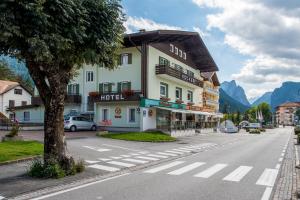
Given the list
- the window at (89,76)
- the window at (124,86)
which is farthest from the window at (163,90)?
the window at (89,76)

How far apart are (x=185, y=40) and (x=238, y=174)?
33219 mm

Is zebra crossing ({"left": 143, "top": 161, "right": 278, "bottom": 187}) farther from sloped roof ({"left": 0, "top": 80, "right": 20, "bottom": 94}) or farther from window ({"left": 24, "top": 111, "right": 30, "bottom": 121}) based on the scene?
sloped roof ({"left": 0, "top": 80, "right": 20, "bottom": 94})

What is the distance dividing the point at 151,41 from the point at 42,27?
26907mm

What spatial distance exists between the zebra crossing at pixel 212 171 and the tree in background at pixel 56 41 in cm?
377

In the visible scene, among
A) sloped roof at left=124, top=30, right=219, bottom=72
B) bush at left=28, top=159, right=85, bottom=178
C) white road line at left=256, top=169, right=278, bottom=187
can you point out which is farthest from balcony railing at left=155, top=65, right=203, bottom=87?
bush at left=28, top=159, right=85, bottom=178

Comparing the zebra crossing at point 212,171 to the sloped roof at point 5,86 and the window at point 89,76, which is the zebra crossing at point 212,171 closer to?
the window at point 89,76

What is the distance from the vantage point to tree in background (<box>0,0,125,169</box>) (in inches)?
368

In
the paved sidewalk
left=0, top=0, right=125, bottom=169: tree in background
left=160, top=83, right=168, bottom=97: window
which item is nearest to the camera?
the paved sidewalk

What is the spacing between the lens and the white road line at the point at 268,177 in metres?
10.4

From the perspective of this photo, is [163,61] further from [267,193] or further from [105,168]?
[267,193]

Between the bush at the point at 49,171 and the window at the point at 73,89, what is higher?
the window at the point at 73,89

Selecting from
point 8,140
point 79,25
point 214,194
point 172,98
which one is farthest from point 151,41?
point 214,194

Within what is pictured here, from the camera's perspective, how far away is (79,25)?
10.6 m

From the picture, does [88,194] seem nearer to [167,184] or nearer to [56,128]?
[167,184]
